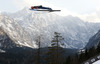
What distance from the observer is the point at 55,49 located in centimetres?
4412

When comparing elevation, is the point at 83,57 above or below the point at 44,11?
below

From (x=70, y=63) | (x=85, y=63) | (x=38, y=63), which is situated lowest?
(x=70, y=63)

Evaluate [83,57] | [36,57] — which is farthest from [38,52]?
[83,57]

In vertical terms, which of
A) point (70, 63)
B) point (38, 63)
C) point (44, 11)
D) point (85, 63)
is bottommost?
point (70, 63)

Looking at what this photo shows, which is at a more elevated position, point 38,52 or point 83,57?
point 38,52

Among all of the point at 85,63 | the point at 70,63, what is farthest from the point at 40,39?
the point at 70,63

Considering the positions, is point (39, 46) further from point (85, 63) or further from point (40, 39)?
point (85, 63)

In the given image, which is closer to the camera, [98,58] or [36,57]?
[98,58]

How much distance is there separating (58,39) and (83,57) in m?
43.4

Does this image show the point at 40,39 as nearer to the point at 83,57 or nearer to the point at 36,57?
the point at 36,57

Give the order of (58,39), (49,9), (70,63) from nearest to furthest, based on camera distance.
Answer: (49,9), (58,39), (70,63)

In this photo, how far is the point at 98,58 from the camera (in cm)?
3284

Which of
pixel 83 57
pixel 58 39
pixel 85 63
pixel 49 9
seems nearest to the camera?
pixel 85 63

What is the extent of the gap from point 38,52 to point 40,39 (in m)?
2.85
